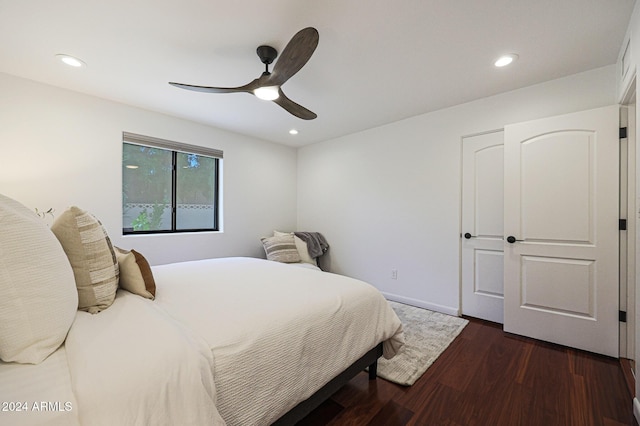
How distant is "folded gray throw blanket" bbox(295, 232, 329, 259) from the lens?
3.97 metres

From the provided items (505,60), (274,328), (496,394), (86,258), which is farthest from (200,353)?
(505,60)

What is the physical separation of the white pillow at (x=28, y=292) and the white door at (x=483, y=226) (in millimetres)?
3242

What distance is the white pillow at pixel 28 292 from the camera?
0.76m

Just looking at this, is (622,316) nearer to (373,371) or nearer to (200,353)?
(373,371)

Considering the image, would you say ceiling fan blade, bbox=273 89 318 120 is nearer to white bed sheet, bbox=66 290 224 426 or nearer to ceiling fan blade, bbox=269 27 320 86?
ceiling fan blade, bbox=269 27 320 86

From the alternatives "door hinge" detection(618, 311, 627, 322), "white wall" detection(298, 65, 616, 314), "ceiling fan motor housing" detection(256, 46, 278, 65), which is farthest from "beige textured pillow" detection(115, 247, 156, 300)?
"door hinge" detection(618, 311, 627, 322)

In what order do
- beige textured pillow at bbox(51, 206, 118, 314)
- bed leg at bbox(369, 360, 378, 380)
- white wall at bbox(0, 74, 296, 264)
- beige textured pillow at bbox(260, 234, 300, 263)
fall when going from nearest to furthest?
beige textured pillow at bbox(51, 206, 118, 314), bed leg at bbox(369, 360, 378, 380), white wall at bbox(0, 74, 296, 264), beige textured pillow at bbox(260, 234, 300, 263)

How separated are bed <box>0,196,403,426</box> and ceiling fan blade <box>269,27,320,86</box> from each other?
1397 millimetres

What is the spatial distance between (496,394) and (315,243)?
277 centimetres

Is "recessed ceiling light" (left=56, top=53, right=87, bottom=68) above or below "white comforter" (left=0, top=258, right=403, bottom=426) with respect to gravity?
above

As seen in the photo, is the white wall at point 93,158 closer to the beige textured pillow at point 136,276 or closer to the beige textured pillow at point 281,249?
the beige textured pillow at point 281,249

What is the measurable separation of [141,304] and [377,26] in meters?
2.14

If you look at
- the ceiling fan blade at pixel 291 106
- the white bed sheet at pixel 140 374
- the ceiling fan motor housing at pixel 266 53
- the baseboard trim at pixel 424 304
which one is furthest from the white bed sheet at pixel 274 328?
the ceiling fan motor housing at pixel 266 53

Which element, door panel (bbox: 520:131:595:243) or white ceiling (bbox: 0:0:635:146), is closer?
white ceiling (bbox: 0:0:635:146)
